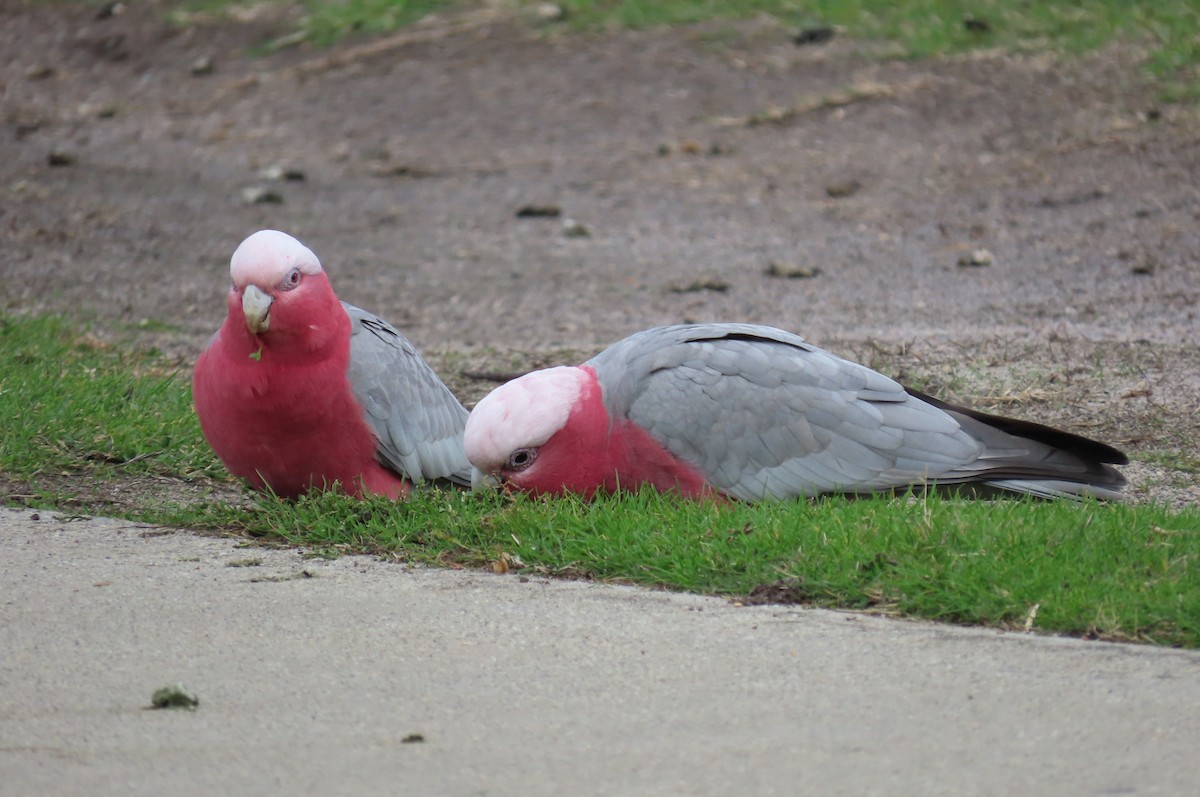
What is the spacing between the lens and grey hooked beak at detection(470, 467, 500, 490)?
449 centimetres

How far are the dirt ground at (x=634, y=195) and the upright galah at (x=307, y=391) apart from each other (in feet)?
5.45

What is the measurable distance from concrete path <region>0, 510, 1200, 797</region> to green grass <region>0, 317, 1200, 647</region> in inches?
5.8

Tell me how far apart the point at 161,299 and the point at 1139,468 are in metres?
5.56

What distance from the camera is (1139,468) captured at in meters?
4.96

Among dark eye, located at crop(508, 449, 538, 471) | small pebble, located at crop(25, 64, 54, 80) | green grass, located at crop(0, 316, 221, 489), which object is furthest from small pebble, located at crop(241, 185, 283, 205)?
dark eye, located at crop(508, 449, 538, 471)

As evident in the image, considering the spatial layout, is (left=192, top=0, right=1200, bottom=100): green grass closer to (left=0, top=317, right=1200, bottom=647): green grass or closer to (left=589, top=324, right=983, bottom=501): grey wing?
(left=589, top=324, right=983, bottom=501): grey wing

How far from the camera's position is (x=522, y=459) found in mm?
4480

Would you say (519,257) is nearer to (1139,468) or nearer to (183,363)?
(183,363)

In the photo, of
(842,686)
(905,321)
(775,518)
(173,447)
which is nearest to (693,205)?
(905,321)

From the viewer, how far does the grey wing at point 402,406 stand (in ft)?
15.1

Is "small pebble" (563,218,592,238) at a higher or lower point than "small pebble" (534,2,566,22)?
lower

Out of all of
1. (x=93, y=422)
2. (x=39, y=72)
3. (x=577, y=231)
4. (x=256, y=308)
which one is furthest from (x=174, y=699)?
(x=39, y=72)

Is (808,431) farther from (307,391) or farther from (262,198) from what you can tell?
(262,198)

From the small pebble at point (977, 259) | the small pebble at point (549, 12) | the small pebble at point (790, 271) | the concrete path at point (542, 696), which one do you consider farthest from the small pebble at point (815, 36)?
the concrete path at point (542, 696)
